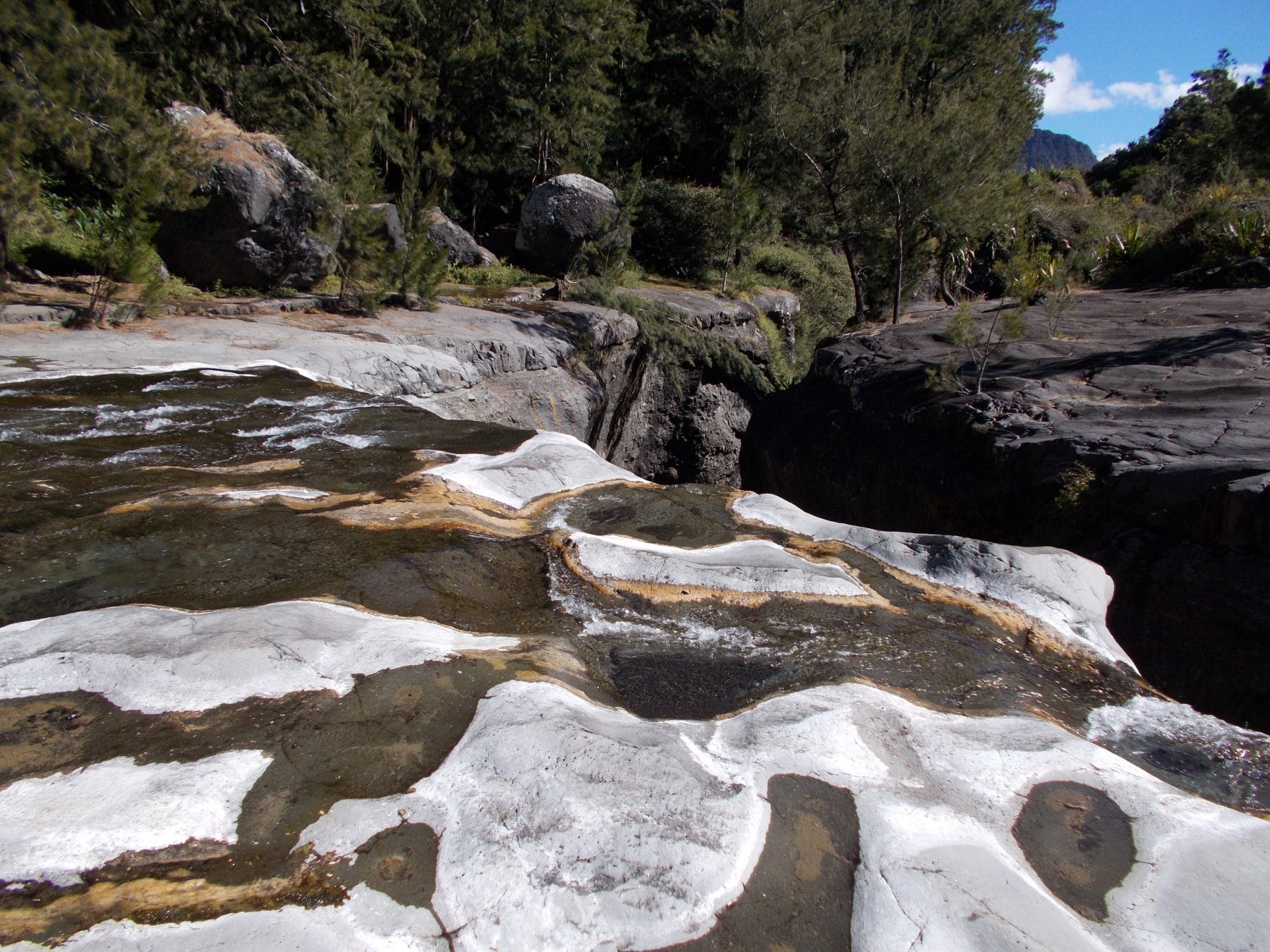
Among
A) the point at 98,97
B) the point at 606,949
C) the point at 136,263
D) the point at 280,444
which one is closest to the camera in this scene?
the point at 606,949

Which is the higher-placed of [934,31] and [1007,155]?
[934,31]

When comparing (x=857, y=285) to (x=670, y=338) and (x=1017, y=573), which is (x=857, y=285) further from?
(x=1017, y=573)

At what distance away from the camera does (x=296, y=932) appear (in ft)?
5.17

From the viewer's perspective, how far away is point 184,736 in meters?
2.10

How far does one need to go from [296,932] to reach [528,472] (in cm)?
332

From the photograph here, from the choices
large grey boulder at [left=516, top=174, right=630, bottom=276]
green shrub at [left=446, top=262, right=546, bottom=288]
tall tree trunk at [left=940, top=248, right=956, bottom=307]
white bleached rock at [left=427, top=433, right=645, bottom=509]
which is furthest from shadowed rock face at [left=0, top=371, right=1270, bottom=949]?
tall tree trunk at [left=940, top=248, right=956, bottom=307]

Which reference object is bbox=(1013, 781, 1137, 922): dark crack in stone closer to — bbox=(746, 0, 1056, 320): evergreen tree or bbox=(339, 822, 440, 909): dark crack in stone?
bbox=(339, 822, 440, 909): dark crack in stone

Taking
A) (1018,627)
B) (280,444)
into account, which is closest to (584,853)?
(1018,627)

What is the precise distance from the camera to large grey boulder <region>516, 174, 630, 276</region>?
1345 centimetres

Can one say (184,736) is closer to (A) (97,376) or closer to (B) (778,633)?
(B) (778,633)

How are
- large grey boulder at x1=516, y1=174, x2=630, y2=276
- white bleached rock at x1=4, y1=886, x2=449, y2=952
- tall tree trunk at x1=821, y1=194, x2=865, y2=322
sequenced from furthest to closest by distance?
tall tree trunk at x1=821, y1=194, x2=865, y2=322
large grey boulder at x1=516, y1=174, x2=630, y2=276
white bleached rock at x1=4, y1=886, x2=449, y2=952

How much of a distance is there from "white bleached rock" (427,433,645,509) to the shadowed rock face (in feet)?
1.04

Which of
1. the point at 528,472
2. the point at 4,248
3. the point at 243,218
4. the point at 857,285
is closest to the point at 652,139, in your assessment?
the point at 857,285

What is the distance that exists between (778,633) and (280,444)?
3602mm
